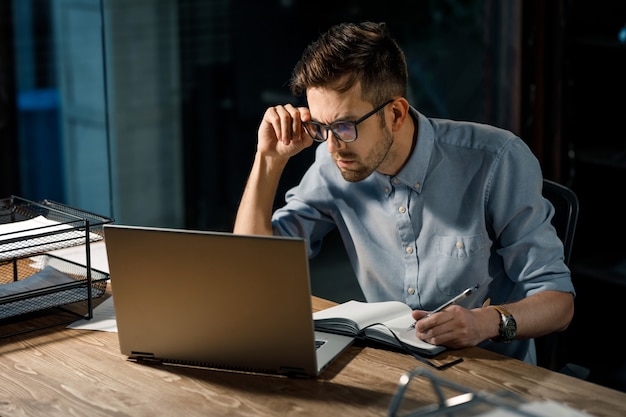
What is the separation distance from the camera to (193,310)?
5.14 feet

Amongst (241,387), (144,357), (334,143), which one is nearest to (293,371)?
(241,387)

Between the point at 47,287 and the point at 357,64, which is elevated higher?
the point at 357,64

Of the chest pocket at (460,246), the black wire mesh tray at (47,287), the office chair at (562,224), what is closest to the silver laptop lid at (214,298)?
the black wire mesh tray at (47,287)

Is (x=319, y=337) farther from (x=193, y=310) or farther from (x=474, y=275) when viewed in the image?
(x=474, y=275)

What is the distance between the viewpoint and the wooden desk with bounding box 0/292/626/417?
4.82 feet

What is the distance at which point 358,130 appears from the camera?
1.93 meters

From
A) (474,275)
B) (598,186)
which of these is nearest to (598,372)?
(598,186)

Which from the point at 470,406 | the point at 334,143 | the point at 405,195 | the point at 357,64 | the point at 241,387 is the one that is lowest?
the point at 241,387

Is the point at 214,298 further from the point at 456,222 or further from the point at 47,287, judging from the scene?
the point at 456,222

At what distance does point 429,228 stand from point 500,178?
20cm

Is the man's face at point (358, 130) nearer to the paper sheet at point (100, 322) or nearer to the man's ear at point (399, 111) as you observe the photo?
the man's ear at point (399, 111)

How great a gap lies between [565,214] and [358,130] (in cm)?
53

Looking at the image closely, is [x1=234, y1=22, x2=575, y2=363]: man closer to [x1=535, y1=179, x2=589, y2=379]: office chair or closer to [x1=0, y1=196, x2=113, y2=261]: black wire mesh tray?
[x1=535, y1=179, x2=589, y2=379]: office chair

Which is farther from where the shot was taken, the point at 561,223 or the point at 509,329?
the point at 561,223
